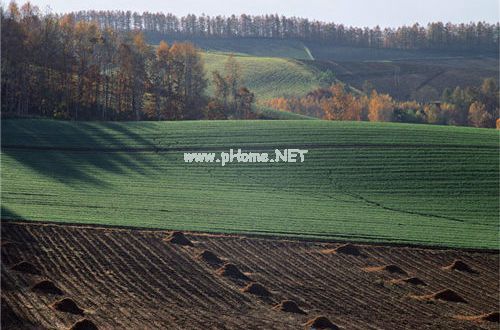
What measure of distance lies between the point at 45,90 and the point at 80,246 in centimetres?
5123

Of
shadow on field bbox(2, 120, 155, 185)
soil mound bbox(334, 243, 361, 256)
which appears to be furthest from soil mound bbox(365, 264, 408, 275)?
shadow on field bbox(2, 120, 155, 185)

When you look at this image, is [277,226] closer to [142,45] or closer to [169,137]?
[169,137]

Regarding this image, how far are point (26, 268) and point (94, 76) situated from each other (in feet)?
186

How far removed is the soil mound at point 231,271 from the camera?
32.4m

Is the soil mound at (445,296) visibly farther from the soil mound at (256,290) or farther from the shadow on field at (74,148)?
the shadow on field at (74,148)

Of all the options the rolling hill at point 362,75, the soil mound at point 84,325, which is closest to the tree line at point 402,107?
the rolling hill at point 362,75

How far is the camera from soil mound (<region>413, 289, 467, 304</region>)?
31.7 metres

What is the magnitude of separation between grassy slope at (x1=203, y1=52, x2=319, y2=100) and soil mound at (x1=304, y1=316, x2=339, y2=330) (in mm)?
116987

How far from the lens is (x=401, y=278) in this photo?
34219mm

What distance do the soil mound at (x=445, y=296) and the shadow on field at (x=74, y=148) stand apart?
26.5m

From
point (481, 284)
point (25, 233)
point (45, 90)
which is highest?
point (45, 90)

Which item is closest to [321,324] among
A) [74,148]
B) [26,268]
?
[26,268]

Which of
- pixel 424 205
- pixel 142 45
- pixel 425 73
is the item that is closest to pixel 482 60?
pixel 425 73

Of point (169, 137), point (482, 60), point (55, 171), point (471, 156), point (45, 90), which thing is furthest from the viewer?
point (482, 60)
